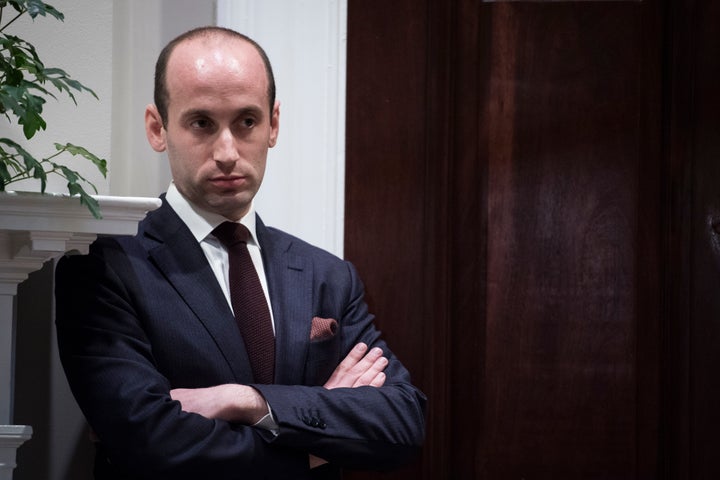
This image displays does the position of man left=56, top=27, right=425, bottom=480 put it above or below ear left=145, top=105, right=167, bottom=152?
below

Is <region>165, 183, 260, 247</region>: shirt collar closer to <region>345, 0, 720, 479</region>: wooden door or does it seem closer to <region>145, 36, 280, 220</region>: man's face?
<region>145, 36, 280, 220</region>: man's face

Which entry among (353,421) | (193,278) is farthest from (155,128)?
(353,421)

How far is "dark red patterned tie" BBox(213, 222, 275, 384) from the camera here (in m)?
2.46

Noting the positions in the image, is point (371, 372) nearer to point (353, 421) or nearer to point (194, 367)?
point (353, 421)

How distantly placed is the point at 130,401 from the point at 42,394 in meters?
0.58

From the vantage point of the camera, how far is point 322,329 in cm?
254

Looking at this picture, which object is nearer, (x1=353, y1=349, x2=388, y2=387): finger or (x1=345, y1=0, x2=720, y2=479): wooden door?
(x1=353, y1=349, x2=388, y2=387): finger

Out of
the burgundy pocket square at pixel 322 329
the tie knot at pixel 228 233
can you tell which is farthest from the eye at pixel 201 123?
the burgundy pocket square at pixel 322 329

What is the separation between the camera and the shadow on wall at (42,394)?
2703mm

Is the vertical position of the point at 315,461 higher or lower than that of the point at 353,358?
lower

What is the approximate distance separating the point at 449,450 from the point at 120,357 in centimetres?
112

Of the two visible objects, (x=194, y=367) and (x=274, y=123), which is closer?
(x=194, y=367)

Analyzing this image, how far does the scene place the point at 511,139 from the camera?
121 inches

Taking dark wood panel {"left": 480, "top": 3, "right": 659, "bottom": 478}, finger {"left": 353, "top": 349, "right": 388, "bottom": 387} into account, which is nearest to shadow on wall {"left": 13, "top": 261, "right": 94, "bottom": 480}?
finger {"left": 353, "top": 349, "right": 388, "bottom": 387}
